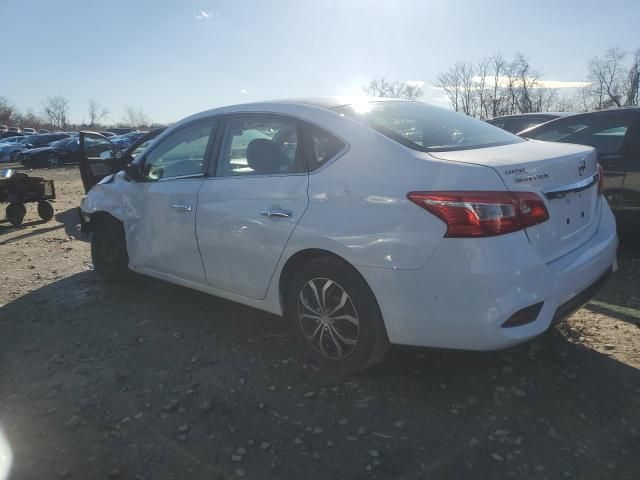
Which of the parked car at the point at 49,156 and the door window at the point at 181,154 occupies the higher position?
the door window at the point at 181,154

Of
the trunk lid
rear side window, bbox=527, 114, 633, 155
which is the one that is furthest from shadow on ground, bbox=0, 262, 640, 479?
rear side window, bbox=527, 114, 633, 155

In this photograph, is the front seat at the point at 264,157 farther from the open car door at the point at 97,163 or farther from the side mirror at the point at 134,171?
the open car door at the point at 97,163

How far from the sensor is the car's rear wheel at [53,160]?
2722 centimetres

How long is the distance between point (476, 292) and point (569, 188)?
849 mm

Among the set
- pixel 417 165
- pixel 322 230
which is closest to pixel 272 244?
pixel 322 230

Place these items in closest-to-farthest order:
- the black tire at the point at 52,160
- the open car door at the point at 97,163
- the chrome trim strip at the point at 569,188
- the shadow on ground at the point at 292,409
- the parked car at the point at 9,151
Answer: the shadow on ground at the point at 292,409 → the chrome trim strip at the point at 569,188 → the open car door at the point at 97,163 → the black tire at the point at 52,160 → the parked car at the point at 9,151

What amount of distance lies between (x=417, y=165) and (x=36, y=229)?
25.0 feet

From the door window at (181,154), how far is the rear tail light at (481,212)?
1976 mm

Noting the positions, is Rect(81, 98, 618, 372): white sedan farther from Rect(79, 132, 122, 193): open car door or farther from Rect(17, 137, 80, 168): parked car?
Rect(17, 137, 80, 168): parked car

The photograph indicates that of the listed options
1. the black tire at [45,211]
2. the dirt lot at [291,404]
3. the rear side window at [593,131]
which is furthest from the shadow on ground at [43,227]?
the rear side window at [593,131]

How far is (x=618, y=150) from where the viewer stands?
505 cm

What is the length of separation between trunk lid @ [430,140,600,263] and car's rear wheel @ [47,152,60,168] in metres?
28.8

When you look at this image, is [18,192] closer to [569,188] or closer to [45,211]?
[45,211]

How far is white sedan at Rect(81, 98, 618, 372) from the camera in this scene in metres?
2.44
